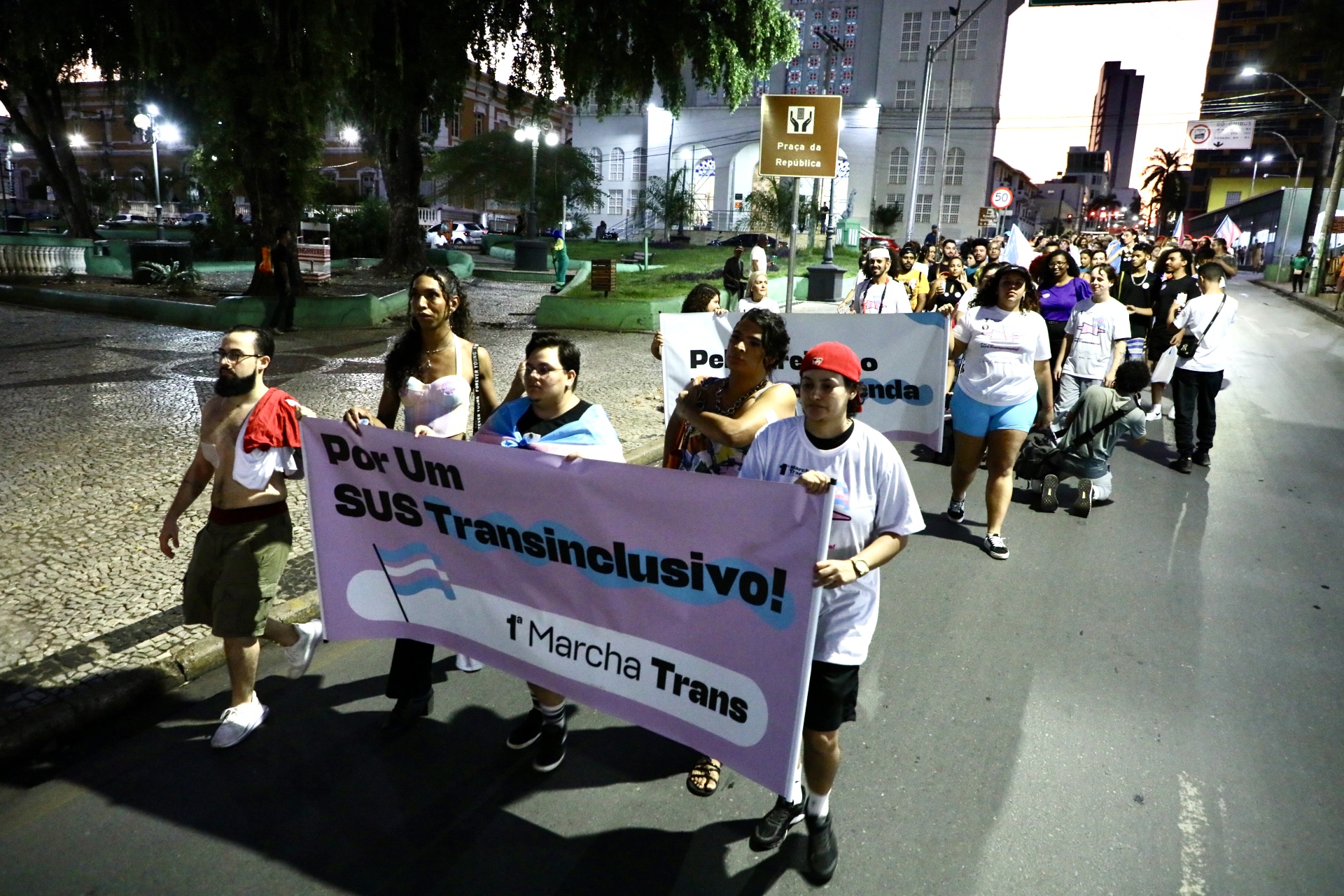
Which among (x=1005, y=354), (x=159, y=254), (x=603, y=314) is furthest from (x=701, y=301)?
(x=159, y=254)

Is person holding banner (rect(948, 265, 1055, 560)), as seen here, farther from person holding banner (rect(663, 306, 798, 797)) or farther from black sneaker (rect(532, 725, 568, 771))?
black sneaker (rect(532, 725, 568, 771))

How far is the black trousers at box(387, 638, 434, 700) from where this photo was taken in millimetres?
3707

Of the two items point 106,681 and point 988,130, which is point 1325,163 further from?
point 106,681

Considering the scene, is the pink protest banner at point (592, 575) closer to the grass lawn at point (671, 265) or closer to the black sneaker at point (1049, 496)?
the black sneaker at point (1049, 496)

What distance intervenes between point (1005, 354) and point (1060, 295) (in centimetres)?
348

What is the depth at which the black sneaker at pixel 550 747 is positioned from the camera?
11.4 ft

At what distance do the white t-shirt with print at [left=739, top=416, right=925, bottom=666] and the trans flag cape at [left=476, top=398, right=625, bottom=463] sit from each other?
0.84 metres

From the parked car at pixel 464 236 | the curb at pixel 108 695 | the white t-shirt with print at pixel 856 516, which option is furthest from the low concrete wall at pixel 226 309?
the parked car at pixel 464 236

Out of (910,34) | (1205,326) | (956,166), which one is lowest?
(1205,326)

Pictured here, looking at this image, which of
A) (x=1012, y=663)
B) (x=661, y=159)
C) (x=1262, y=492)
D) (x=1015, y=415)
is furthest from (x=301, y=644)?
(x=661, y=159)

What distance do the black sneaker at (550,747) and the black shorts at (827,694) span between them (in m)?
1.11

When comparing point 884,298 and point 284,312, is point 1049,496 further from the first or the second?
point 284,312

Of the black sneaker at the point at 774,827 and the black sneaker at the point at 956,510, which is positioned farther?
the black sneaker at the point at 956,510

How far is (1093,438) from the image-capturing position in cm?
690
